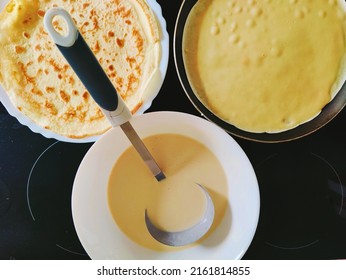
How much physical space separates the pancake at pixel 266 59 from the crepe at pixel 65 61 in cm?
14

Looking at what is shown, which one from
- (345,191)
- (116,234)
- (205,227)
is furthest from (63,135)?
(345,191)

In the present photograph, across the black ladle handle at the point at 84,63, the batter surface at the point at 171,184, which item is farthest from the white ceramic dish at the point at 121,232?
the black ladle handle at the point at 84,63

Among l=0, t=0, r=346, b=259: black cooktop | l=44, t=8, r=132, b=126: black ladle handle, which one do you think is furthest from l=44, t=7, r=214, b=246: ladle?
l=0, t=0, r=346, b=259: black cooktop

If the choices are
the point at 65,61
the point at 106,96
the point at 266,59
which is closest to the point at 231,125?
the point at 266,59

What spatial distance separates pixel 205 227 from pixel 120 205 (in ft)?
0.66

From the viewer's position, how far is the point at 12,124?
39.5 inches

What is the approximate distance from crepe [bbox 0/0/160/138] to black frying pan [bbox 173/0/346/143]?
0.28 feet

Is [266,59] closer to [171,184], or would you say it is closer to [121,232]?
[171,184]

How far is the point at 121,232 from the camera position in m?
0.95

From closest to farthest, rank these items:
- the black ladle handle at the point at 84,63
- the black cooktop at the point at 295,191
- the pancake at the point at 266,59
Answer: the black ladle handle at the point at 84,63 → the pancake at the point at 266,59 → the black cooktop at the point at 295,191

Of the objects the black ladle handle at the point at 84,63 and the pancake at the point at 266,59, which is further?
the pancake at the point at 266,59

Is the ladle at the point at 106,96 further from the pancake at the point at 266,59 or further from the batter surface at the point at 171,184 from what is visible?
the pancake at the point at 266,59

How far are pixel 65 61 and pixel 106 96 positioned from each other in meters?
0.30

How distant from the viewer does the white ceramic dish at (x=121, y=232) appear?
2.91 feet
